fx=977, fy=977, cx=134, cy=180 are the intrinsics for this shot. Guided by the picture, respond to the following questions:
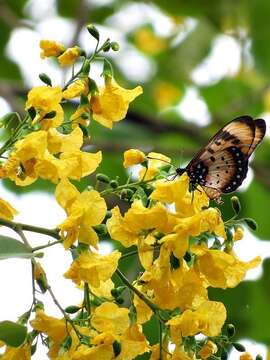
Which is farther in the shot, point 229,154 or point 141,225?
point 229,154

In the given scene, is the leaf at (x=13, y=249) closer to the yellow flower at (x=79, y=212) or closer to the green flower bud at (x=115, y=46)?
the yellow flower at (x=79, y=212)

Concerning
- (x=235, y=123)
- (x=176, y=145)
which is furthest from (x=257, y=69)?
(x=235, y=123)

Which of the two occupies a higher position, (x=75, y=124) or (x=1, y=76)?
(x=75, y=124)

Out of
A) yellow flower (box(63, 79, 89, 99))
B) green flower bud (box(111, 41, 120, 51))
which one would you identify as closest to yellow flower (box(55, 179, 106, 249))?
yellow flower (box(63, 79, 89, 99))

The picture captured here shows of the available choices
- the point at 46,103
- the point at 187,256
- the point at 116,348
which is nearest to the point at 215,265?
the point at 187,256

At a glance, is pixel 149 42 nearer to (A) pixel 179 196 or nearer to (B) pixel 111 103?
(B) pixel 111 103

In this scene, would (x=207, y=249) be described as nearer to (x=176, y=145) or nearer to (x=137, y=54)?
(x=176, y=145)

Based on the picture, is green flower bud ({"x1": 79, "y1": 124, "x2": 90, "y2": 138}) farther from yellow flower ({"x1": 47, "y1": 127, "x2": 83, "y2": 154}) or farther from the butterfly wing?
the butterfly wing

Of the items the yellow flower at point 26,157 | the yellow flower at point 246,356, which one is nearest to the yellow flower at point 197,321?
the yellow flower at point 246,356
